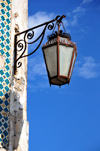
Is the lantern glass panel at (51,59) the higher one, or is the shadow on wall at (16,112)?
the lantern glass panel at (51,59)

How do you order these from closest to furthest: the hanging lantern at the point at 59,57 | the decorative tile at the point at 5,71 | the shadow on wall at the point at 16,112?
the hanging lantern at the point at 59,57 → the decorative tile at the point at 5,71 → the shadow on wall at the point at 16,112

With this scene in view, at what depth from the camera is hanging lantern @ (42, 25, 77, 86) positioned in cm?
571

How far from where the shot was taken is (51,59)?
581 centimetres

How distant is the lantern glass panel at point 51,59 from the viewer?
5738mm

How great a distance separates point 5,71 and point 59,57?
1034 mm

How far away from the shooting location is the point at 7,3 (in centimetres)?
672

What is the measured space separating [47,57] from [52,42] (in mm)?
235

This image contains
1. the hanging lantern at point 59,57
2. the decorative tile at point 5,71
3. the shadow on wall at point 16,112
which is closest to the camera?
the hanging lantern at point 59,57

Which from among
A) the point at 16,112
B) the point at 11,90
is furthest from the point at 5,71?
the point at 16,112

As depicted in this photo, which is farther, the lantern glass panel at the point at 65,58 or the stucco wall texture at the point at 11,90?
the stucco wall texture at the point at 11,90

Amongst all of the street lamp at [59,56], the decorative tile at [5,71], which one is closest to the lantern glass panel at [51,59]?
the street lamp at [59,56]

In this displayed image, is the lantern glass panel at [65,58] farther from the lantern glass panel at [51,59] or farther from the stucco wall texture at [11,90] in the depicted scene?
the stucco wall texture at [11,90]

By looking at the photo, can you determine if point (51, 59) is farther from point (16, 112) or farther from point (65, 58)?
point (16, 112)

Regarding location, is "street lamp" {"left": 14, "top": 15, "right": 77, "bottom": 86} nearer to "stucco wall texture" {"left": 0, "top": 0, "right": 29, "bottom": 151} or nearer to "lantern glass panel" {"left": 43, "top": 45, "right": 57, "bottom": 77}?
"lantern glass panel" {"left": 43, "top": 45, "right": 57, "bottom": 77}
